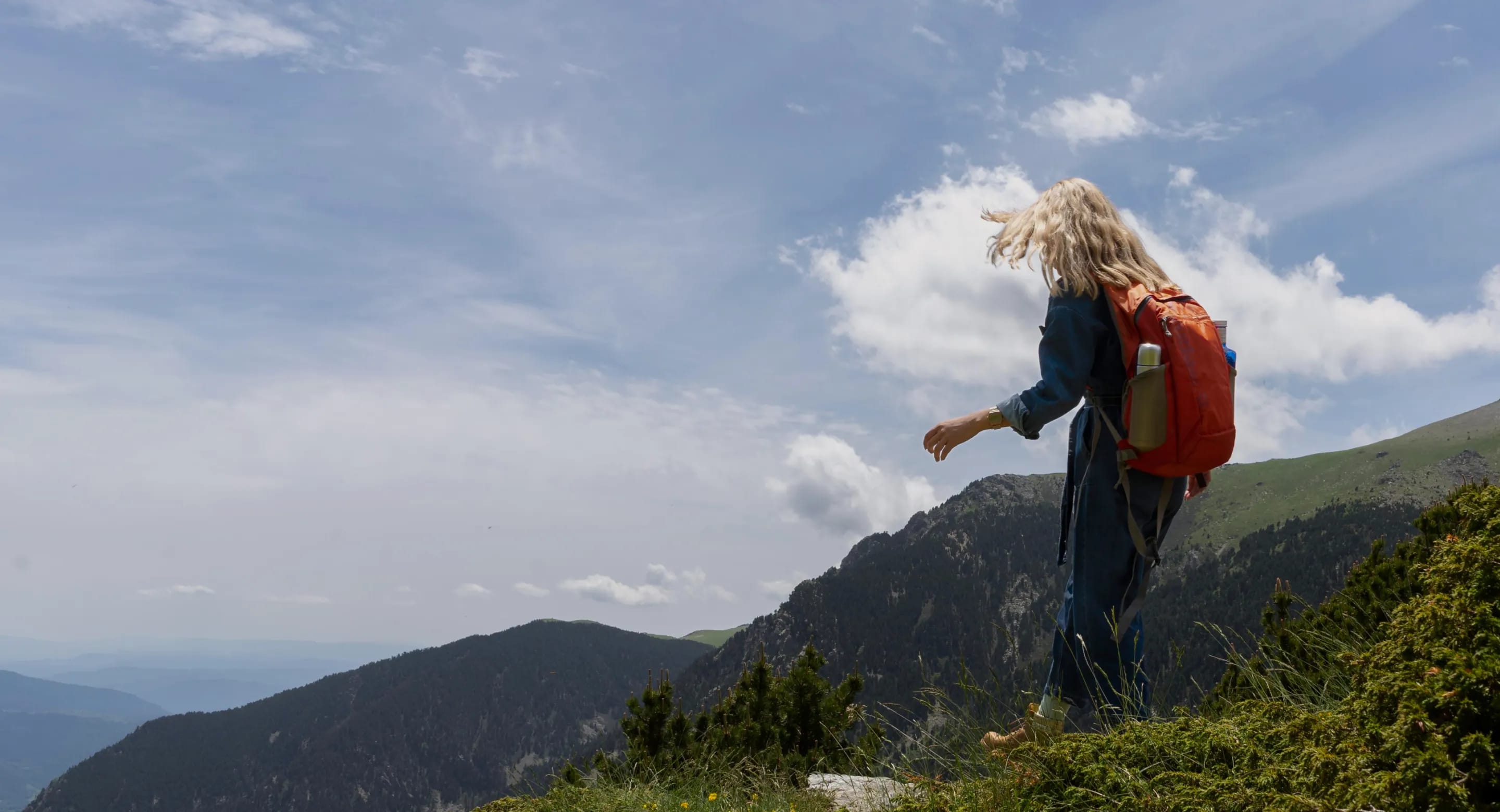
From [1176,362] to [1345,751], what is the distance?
1.84 metres

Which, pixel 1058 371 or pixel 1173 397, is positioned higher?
pixel 1058 371

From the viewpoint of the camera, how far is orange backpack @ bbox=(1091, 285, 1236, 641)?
379 cm

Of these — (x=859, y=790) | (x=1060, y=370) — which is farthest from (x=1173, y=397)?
(x=859, y=790)

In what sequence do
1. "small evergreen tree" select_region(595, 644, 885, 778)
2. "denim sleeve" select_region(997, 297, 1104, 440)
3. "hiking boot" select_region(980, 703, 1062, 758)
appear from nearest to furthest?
"hiking boot" select_region(980, 703, 1062, 758) → "denim sleeve" select_region(997, 297, 1104, 440) → "small evergreen tree" select_region(595, 644, 885, 778)

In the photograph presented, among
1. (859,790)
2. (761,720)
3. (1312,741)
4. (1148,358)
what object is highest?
(1148,358)

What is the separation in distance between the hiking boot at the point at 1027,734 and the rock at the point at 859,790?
458 millimetres

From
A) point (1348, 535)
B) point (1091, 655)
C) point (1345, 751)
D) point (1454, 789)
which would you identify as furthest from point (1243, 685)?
point (1348, 535)

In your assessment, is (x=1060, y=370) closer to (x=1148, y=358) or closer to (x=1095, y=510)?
(x=1148, y=358)

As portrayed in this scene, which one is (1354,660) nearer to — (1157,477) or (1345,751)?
(1345,751)

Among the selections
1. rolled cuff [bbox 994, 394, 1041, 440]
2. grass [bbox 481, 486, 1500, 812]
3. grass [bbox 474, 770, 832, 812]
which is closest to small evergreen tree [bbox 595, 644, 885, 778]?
grass [bbox 474, 770, 832, 812]

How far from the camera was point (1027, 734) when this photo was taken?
12.5ft

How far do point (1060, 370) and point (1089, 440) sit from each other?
454 millimetres

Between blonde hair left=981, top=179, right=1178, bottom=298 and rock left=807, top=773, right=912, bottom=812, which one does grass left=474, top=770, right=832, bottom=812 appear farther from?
blonde hair left=981, top=179, right=1178, bottom=298

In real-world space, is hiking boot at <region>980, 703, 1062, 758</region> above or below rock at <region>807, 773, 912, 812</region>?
above
